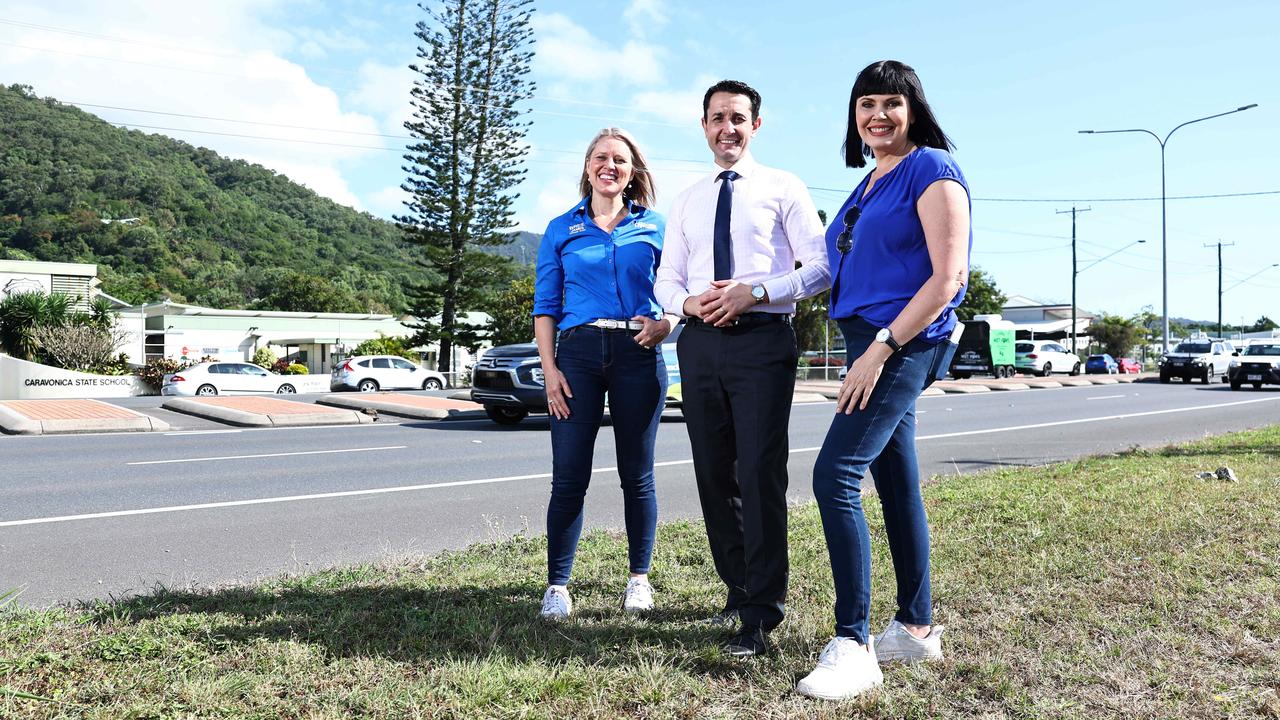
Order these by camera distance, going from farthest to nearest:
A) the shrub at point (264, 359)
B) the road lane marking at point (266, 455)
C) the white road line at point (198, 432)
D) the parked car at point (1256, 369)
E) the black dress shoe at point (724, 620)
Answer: the shrub at point (264, 359)
the parked car at point (1256, 369)
the white road line at point (198, 432)
the road lane marking at point (266, 455)
the black dress shoe at point (724, 620)

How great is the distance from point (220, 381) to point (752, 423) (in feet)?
90.0

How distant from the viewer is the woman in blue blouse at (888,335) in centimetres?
269

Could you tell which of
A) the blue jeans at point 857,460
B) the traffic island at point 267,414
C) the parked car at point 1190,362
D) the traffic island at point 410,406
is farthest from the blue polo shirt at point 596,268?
the parked car at point 1190,362

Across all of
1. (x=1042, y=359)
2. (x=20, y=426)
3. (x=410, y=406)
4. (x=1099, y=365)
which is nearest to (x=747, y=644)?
(x=20, y=426)

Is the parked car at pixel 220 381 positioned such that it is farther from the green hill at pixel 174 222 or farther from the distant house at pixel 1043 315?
the distant house at pixel 1043 315

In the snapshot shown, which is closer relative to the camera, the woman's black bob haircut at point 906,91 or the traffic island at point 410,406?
the woman's black bob haircut at point 906,91

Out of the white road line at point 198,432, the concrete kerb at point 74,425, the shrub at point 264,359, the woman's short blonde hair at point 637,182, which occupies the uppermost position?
the woman's short blonde hair at point 637,182

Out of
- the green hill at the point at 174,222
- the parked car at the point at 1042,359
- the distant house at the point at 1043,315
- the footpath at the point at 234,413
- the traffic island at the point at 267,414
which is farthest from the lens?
the distant house at the point at 1043,315

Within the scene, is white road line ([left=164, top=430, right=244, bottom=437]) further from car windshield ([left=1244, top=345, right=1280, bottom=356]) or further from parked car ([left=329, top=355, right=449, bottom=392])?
car windshield ([left=1244, top=345, right=1280, bottom=356])

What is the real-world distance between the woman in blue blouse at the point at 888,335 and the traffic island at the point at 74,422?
12.4m

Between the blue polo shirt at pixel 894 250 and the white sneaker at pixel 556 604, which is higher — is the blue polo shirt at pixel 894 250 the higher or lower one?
the higher one

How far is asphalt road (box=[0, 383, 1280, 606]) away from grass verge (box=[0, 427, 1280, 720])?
91cm

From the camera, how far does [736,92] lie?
126 inches

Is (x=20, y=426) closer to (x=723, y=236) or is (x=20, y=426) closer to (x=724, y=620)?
(x=724, y=620)
